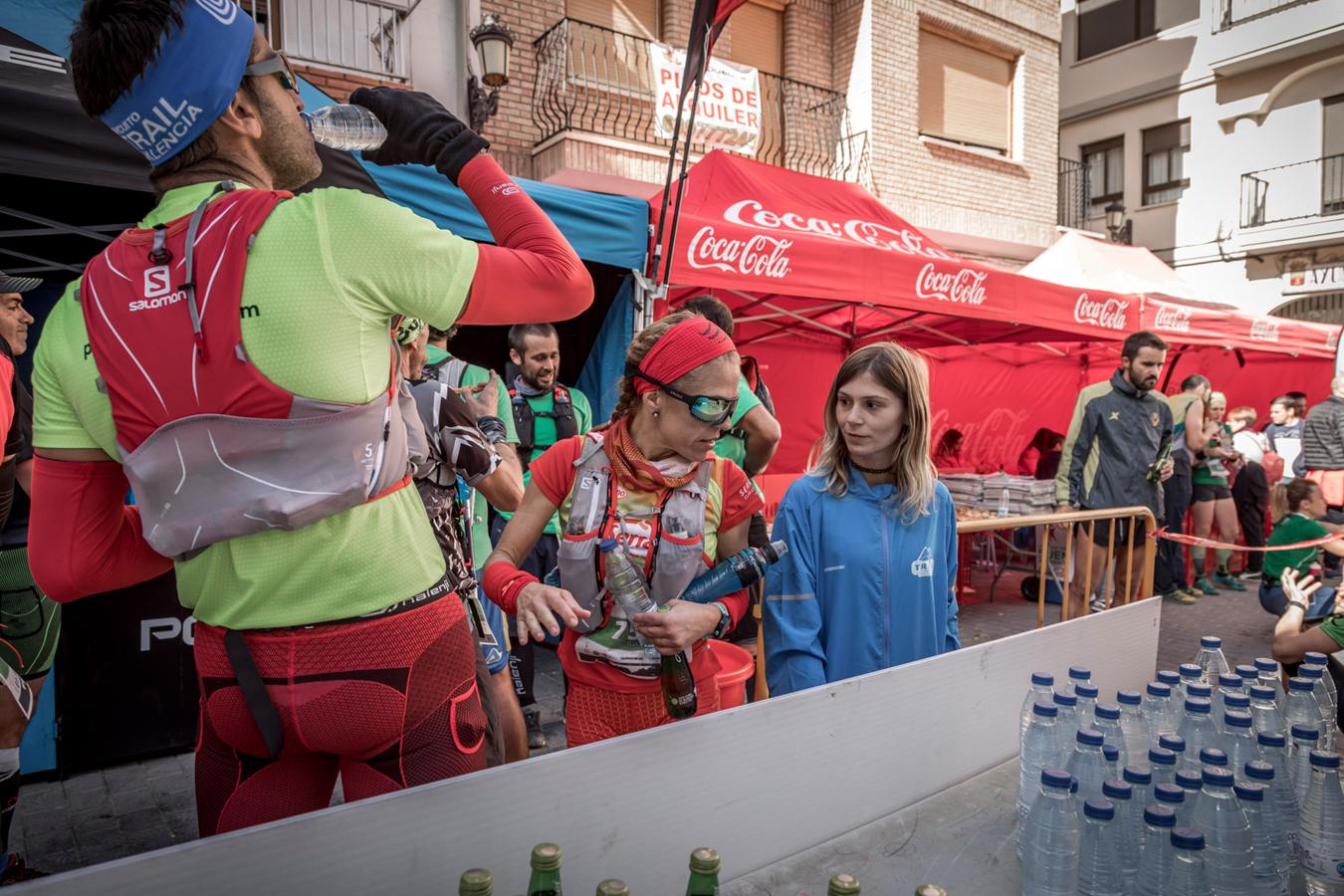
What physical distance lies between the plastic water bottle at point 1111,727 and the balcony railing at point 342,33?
8.56m

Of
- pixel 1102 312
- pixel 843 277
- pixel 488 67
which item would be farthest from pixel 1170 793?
pixel 488 67

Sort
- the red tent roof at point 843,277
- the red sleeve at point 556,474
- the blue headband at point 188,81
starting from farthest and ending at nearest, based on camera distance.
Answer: the red tent roof at point 843,277 → the red sleeve at point 556,474 → the blue headband at point 188,81

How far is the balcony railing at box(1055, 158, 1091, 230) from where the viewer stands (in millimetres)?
20891

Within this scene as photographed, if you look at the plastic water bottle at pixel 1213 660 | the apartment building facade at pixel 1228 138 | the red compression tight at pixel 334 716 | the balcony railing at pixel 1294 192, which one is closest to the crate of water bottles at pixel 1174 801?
the plastic water bottle at pixel 1213 660

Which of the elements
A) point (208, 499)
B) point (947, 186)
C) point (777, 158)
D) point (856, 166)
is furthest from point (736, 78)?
point (208, 499)

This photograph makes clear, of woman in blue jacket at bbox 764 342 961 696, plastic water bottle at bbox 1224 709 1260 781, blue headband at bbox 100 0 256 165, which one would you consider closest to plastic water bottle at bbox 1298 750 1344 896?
plastic water bottle at bbox 1224 709 1260 781

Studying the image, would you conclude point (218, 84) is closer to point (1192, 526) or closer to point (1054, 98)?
point (1192, 526)

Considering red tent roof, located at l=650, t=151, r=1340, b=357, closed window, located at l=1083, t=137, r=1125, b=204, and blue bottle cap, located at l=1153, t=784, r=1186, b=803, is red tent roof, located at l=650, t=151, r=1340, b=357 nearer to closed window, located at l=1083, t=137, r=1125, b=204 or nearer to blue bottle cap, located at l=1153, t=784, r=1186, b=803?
blue bottle cap, located at l=1153, t=784, r=1186, b=803

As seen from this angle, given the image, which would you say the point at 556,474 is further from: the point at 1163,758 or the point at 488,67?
the point at 488,67

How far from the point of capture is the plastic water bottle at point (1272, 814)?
1.40m

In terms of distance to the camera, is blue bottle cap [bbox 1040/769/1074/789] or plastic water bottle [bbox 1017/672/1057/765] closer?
blue bottle cap [bbox 1040/769/1074/789]

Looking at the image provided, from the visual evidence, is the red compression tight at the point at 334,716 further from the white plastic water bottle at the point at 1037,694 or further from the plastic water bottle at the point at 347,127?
the white plastic water bottle at the point at 1037,694

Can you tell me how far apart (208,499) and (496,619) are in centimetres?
253

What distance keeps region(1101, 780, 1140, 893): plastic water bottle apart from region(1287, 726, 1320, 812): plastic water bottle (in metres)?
0.44
